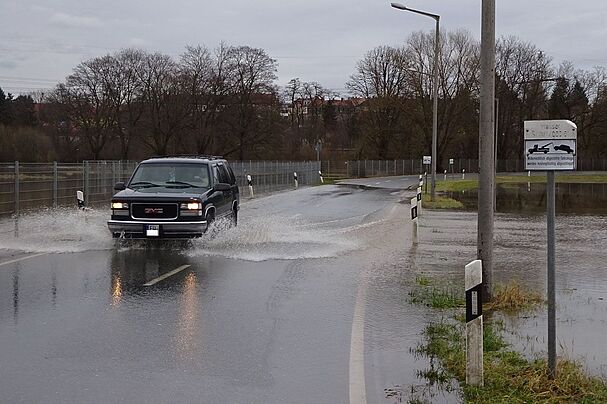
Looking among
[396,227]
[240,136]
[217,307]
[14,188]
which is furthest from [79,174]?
[240,136]

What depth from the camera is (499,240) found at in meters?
17.4

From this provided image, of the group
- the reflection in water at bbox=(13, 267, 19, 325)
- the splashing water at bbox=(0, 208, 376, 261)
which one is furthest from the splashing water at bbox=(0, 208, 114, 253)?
the reflection in water at bbox=(13, 267, 19, 325)

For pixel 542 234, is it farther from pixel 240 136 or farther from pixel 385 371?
pixel 240 136

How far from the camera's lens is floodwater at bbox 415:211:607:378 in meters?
7.43

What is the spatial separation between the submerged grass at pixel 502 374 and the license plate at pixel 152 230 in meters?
7.35

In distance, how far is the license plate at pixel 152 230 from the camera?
14.1m

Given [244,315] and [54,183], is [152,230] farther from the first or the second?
[54,183]

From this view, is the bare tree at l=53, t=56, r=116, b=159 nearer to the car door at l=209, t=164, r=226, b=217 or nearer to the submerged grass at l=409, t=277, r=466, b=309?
the car door at l=209, t=164, r=226, b=217

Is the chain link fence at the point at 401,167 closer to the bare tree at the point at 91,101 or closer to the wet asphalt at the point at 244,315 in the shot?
the bare tree at the point at 91,101

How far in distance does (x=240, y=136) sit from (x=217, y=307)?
67123 mm

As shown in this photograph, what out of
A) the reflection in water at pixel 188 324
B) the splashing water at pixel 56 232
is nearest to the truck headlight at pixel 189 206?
the splashing water at pixel 56 232

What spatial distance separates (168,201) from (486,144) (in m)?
7.05

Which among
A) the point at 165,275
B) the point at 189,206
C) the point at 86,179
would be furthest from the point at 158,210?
the point at 86,179

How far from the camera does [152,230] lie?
46.4ft
